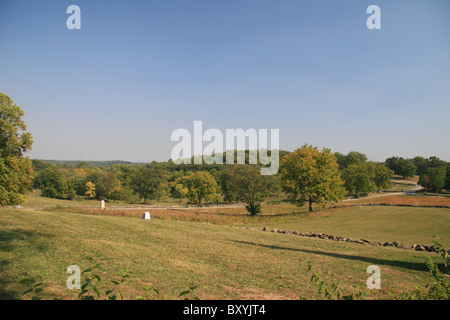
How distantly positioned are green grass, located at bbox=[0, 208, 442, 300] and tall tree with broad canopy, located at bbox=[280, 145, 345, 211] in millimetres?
24770

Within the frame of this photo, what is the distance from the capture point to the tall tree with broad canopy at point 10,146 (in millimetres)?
25438

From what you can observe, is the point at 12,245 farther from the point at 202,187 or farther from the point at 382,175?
the point at 382,175

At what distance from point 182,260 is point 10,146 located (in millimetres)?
26440

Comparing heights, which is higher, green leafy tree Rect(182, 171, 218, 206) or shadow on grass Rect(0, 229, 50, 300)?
shadow on grass Rect(0, 229, 50, 300)

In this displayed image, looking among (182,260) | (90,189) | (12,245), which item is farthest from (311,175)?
(90,189)

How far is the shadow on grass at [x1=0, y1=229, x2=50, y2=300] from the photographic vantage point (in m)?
5.78

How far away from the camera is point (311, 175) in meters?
39.5

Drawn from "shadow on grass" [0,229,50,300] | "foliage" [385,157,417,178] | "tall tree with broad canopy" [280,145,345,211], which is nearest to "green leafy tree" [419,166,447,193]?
"foliage" [385,157,417,178]

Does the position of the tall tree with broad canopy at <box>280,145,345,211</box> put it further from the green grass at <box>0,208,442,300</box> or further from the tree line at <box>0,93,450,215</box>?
the green grass at <box>0,208,442,300</box>

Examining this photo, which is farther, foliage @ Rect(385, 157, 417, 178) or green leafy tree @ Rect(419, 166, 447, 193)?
foliage @ Rect(385, 157, 417, 178)

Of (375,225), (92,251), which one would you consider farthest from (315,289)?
(375,225)
